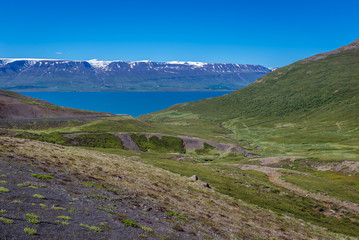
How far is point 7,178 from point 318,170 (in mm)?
106837

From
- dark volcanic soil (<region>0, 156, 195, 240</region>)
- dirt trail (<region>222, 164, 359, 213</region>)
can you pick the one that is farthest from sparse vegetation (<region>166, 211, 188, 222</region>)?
dirt trail (<region>222, 164, 359, 213</region>)

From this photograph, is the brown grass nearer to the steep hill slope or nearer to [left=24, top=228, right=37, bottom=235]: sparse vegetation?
[left=24, top=228, right=37, bottom=235]: sparse vegetation

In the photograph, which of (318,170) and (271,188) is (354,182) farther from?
(271,188)

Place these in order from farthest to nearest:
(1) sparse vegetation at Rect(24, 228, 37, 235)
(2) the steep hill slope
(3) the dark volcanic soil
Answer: (2) the steep hill slope → (3) the dark volcanic soil → (1) sparse vegetation at Rect(24, 228, 37, 235)

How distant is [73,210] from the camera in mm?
24531

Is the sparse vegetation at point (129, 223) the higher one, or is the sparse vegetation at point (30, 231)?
the sparse vegetation at point (30, 231)

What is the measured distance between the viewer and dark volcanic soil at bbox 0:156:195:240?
65.4 feet

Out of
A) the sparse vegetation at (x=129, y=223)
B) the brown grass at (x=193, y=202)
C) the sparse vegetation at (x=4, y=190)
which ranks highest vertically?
the sparse vegetation at (x=4, y=190)

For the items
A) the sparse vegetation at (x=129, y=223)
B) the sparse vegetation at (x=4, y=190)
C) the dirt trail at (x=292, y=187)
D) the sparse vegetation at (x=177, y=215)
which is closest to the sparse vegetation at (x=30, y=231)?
the sparse vegetation at (x=129, y=223)

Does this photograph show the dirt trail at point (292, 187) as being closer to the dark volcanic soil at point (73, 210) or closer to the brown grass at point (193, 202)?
the brown grass at point (193, 202)

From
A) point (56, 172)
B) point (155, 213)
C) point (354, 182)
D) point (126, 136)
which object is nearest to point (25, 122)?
point (126, 136)

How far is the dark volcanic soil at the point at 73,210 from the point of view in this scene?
19.9m

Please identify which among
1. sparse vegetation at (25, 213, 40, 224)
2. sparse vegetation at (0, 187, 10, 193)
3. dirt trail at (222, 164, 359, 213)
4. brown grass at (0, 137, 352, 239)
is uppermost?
sparse vegetation at (0, 187, 10, 193)

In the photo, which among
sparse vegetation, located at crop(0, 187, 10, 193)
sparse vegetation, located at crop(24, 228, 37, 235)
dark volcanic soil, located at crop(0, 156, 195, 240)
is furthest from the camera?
sparse vegetation, located at crop(0, 187, 10, 193)
